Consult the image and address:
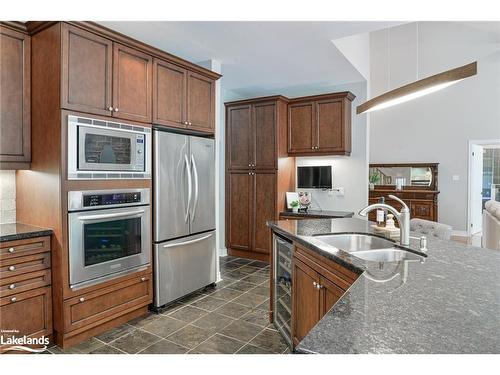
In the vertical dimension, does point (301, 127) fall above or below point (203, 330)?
above

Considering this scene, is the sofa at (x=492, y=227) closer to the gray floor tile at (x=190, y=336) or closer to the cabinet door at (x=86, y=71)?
the gray floor tile at (x=190, y=336)

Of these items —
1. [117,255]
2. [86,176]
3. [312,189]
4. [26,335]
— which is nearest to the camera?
[26,335]

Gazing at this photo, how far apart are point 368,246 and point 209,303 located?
5.87ft

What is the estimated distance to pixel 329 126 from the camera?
16.0 feet

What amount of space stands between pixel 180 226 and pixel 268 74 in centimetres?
266

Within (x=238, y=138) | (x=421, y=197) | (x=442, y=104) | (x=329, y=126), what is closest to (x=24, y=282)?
(x=238, y=138)

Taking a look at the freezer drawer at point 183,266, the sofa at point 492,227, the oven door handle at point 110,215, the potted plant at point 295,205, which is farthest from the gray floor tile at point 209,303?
the sofa at point 492,227

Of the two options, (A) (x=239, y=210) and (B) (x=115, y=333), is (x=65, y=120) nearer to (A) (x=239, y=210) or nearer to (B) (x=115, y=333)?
(B) (x=115, y=333)

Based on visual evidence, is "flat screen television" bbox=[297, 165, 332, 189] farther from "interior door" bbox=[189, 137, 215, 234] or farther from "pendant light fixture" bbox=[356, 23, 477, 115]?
"pendant light fixture" bbox=[356, 23, 477, 115]
